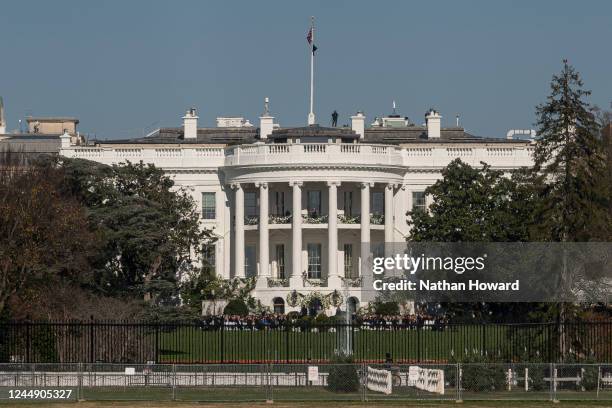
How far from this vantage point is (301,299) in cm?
11212

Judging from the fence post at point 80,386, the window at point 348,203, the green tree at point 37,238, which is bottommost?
the fence post at point 80,386

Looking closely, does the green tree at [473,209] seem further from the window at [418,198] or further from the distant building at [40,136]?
the distant building at [40,136]

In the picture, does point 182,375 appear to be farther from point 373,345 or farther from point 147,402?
point 373,345

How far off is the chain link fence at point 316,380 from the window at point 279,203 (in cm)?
5485

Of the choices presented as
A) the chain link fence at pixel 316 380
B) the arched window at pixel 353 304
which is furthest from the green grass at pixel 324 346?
the arched window at pixel 353 304

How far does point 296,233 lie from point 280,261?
3.77 metres

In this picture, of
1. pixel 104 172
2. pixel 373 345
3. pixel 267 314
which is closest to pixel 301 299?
pixel 267 314

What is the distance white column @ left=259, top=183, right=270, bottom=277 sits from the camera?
11506 cm

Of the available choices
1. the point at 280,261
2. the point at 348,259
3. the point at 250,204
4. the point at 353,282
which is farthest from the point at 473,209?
the point at 250,204

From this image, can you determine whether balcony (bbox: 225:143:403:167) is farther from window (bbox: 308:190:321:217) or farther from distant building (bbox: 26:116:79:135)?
distant building (bbox: 26:116:79:135)

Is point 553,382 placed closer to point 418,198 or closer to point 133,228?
point 133,228

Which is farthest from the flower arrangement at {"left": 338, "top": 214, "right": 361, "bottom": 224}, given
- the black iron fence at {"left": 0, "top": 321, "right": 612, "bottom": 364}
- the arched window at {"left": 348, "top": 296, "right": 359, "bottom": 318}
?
the black iron fence at {"left": 0, "top": 321, "right": 612, "bottom": 364}

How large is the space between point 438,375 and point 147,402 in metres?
8.46

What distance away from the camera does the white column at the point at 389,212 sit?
116125 mm
